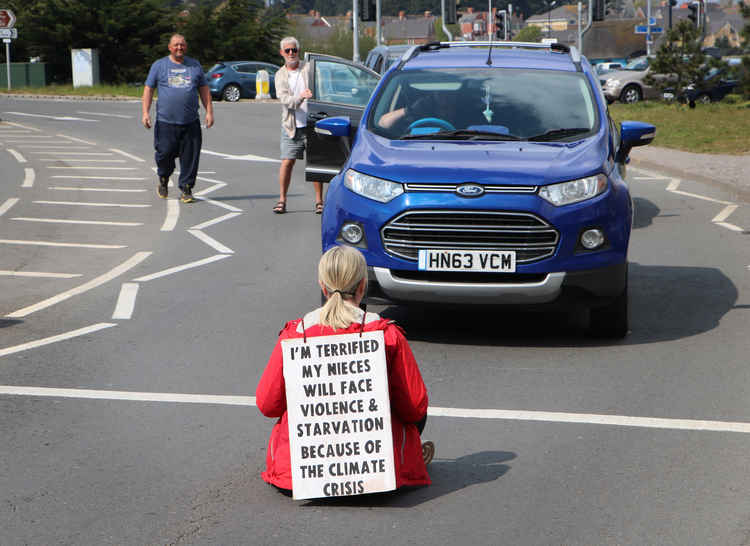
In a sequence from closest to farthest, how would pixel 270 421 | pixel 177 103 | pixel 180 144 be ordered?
1. pixel 270 421
2. pixel 177 103
3. pixel 180 144

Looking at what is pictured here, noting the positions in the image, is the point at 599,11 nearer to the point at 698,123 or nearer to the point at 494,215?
the point at 698,123

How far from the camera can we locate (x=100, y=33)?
177 ft

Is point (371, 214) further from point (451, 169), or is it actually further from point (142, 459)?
point (142, 459)

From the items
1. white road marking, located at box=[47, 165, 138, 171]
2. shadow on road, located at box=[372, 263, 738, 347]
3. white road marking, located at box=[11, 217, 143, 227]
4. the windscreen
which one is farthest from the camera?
white road marking, located at box=[47, 165, 138, 171]

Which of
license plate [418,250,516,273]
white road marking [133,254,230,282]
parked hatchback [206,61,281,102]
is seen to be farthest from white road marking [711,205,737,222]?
parked hatchback [206,61,281,102]

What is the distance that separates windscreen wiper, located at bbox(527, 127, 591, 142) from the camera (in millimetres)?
8461

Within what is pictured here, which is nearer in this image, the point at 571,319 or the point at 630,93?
the point at 571,319

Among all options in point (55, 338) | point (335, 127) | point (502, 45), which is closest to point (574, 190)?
point (335, 127)

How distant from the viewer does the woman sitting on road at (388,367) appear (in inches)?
184

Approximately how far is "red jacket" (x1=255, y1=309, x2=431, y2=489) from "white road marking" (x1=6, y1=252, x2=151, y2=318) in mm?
4577

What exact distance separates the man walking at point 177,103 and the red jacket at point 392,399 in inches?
420

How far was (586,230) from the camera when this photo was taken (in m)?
7.65

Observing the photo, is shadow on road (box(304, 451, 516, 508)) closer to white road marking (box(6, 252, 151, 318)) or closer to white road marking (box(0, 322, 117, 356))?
white road marking (box(0, 322, 117, 356))

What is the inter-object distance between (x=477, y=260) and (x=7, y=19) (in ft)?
156
